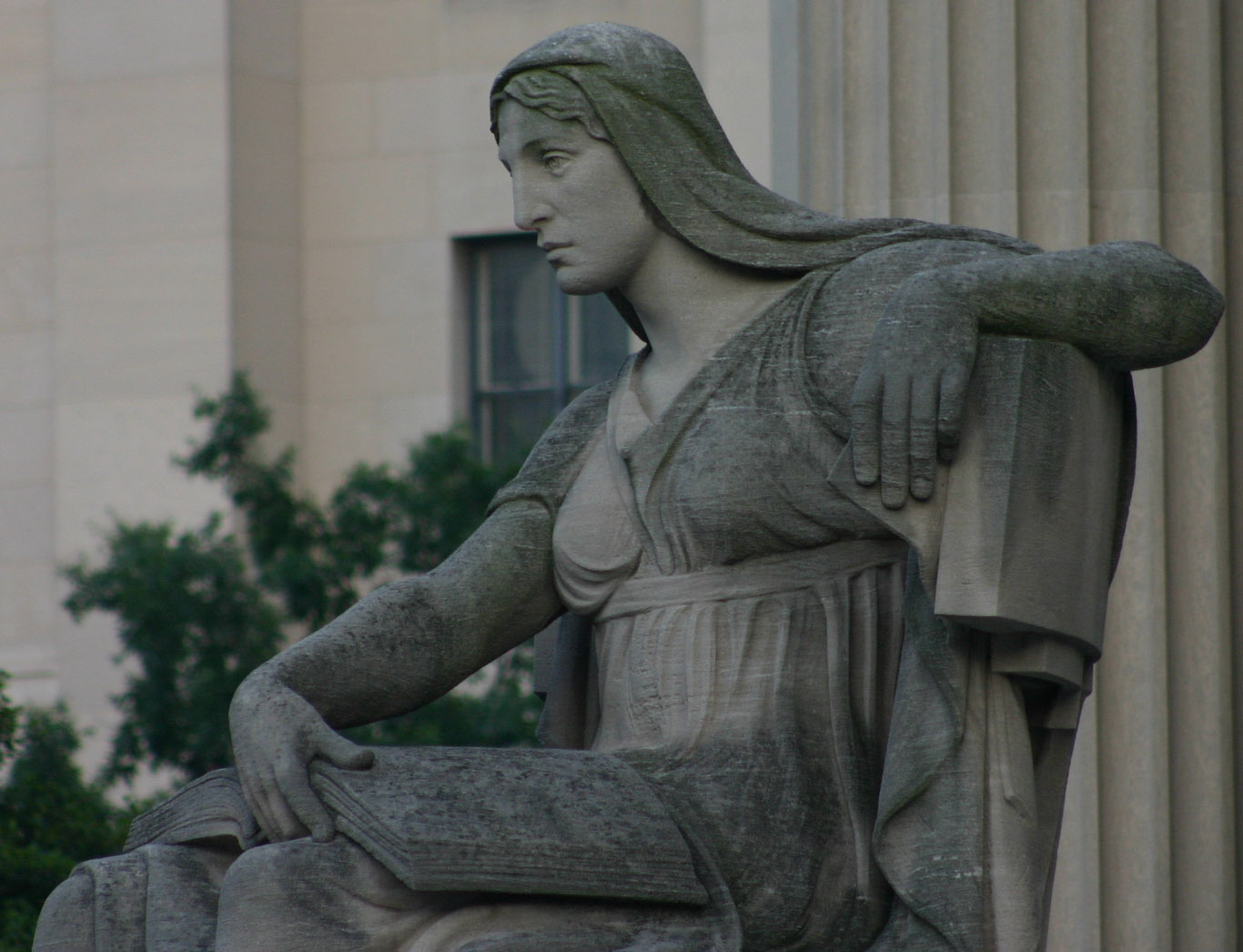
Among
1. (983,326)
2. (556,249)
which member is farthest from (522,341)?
(983,326)

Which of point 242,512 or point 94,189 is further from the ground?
point 94,189

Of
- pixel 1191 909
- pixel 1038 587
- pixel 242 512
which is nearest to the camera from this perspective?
pixel 1038 587

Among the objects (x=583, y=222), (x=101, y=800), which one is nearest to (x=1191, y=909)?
(x=583, y=222)

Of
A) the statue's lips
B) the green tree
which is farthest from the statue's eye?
the green tree

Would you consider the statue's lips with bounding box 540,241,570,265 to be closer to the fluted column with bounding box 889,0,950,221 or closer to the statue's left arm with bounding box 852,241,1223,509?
the statue's left arm with bounding box 852,241,1223,509

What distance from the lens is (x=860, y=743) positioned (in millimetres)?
6230

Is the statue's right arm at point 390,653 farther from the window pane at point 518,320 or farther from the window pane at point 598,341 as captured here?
the window pane at point 518,320

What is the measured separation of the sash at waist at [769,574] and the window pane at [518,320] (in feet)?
49.2

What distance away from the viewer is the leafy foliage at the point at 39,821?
33.3ft

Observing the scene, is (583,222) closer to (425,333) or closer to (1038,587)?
(1038,587)

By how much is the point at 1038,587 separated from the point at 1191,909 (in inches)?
102

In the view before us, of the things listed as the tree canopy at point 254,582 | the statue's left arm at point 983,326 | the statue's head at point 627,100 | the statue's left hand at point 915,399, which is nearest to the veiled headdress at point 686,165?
the statue's head at point 627,100

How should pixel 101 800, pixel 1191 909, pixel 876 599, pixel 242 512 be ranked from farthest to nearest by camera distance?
pixel 242 512 < pixel 101 800 < pixel 1191 909 < pixel 876 599

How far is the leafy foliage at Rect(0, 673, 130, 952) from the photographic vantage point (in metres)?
10.1
